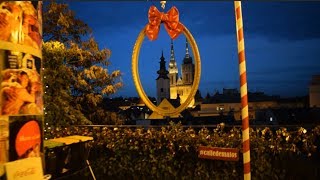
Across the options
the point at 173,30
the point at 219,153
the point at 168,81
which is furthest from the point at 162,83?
the point at 219,153

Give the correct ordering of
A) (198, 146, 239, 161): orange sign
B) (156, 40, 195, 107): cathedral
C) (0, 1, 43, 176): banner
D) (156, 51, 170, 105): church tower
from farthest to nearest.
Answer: (156, 51, 170, 105): church tower → (156, 40, 195, 107): cathedral → (198, 146, 239, 161): orange sign → (0, 1, 43, 176): banner

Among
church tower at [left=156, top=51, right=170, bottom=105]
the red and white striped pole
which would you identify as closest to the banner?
the red and white striped pole

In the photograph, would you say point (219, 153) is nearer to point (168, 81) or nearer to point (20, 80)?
point (168, 81)

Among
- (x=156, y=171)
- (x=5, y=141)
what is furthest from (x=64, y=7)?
(x=5, y=141)

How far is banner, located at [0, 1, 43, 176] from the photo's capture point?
4.82 meters

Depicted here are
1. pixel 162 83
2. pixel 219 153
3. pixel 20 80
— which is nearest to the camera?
pixel 20 80

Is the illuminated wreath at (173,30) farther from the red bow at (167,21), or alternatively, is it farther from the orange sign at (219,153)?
the orange sign at (219,153)

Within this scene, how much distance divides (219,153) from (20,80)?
351cm

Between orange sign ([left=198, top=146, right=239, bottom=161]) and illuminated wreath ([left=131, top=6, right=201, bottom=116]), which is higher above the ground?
illuminated wreath ([left=131, top=6, right=201, bottom=116])

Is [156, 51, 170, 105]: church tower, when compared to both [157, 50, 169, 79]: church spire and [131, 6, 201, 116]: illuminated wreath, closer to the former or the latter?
[157, 50, 169, 79]: church spire

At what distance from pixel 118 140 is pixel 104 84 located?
4747 millimetres

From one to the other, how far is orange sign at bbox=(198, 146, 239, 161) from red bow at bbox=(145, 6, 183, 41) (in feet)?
7.13

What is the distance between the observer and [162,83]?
8742mm

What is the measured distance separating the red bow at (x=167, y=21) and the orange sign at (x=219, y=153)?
217cm
